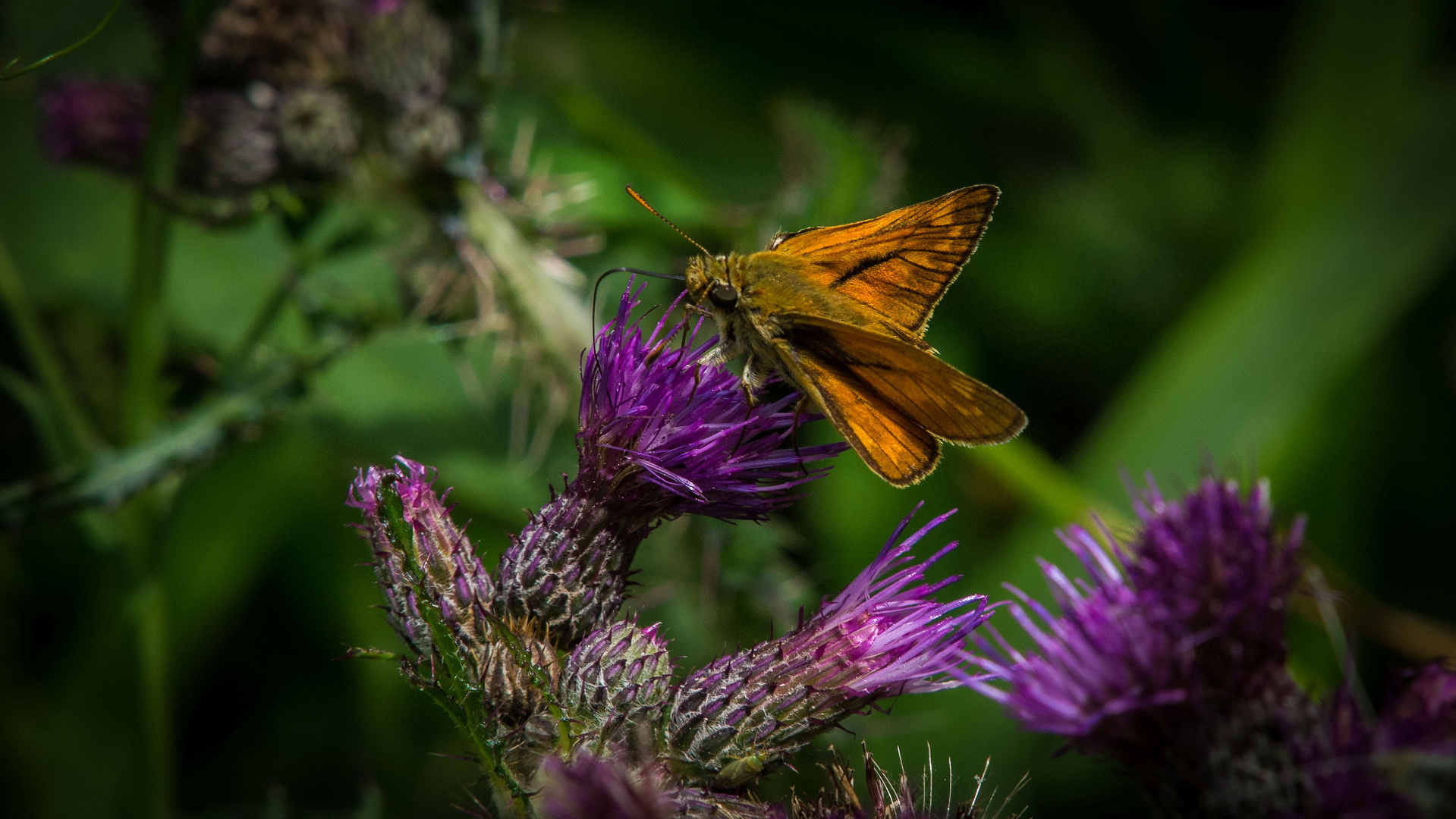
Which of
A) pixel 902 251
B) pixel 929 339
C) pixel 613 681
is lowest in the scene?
pixel 929 339

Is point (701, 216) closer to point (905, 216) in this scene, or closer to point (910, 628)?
point (905, 216)

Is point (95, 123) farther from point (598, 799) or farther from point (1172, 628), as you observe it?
point (1172, 628)

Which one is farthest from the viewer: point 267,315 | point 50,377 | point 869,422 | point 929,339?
point 929,339

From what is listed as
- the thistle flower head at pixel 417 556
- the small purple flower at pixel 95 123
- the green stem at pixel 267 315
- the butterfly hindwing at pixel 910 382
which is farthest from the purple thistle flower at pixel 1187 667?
the small purple flower at pixel 95 123

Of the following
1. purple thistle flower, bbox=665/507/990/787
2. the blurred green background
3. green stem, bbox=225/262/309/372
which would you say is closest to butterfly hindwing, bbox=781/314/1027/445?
purple thistle flower, bbox=665/507/990/787

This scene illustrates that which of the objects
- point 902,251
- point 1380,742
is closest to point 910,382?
point 902,251

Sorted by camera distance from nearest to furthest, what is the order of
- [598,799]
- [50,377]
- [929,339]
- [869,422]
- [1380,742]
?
[598,799], [1380,742], [869,422], [50,377], [929,339]

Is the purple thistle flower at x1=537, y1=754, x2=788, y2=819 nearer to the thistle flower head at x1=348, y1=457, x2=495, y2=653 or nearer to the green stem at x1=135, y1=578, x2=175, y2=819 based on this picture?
the thistle flower head at x1=348, y1=457, x2=495, y2=653

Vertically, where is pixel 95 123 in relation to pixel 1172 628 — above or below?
below
